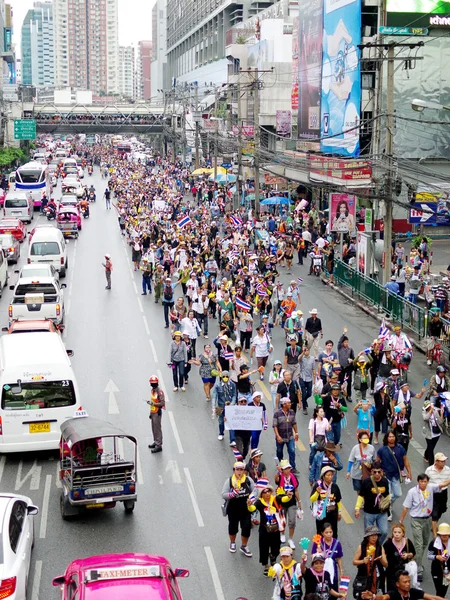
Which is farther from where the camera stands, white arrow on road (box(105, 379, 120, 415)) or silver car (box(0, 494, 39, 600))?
white arrow on road (box(105, 379, 120, 415))

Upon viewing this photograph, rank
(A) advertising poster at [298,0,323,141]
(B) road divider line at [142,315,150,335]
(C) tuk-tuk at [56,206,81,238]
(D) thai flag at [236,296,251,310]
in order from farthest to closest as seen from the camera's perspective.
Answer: (A) advertising poster at [298,0,323,141], (C) tuk-tuk at [56,206,81,238], (B) road divider line at [142,315,150,335], (D) thai flag at [236,296,251,310]

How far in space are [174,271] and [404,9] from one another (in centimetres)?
2390

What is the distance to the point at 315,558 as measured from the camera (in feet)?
34.3

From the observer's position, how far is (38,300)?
→ 2759 centimetres

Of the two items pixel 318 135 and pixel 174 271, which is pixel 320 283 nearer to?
pixel 174 271

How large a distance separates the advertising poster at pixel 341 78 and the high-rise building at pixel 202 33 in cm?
6742

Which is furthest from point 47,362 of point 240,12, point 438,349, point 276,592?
point 240,12

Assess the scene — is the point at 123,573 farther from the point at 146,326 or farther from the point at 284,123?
the point at 284,123

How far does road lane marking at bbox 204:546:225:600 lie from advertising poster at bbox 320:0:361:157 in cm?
3943

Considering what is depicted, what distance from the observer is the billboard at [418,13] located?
168 ft

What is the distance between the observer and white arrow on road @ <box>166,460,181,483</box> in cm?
1627

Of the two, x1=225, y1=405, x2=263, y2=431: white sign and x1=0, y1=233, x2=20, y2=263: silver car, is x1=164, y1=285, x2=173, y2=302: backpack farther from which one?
x1=0, y1=233, x2=20, y2=263: silver car

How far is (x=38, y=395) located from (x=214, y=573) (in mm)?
5477

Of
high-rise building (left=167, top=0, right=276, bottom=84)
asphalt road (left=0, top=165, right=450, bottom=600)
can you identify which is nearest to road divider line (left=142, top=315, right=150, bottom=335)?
asphalt road (left=0, top=165, right=450, bottom=600)
